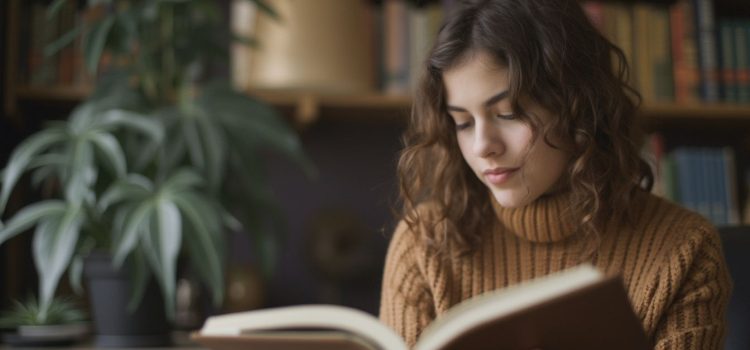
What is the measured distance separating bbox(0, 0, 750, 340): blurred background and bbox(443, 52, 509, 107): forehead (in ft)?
2.43

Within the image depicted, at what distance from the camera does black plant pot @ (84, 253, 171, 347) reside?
4.84ft

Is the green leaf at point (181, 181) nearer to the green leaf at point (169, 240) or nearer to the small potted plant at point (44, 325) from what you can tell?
the green leaf at point (169, 240)

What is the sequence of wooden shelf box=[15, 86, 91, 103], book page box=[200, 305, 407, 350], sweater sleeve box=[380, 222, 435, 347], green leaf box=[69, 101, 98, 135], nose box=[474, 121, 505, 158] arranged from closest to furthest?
book page box=[200, 305, 407, 350]
nose box=[474, 121, 505, 158]
sweater sleeve box=[380, 222, 435, 347]
green leaf box=[69, 101, 98, 135]
wooden shelf box=[15, 86, 91, 103]

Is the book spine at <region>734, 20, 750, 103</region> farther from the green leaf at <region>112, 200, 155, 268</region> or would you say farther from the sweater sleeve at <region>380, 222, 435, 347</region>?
the green leaf at <region>112, 200, 155, 268</region>

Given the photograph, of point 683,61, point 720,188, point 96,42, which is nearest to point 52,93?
point 96,42

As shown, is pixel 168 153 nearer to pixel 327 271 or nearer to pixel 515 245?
pixel 327 271

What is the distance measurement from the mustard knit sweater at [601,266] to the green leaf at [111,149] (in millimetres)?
539

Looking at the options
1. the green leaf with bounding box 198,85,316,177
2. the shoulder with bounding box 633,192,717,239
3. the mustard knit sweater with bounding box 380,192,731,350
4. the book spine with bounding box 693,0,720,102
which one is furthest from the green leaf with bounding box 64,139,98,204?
the book spine with bounding box 693,0,720,102

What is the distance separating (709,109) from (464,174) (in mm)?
1009

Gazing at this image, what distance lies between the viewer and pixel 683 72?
1929 mm

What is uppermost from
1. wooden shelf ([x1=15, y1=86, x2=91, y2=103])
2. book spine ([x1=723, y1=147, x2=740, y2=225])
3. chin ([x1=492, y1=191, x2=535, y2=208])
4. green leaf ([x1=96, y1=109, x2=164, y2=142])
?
wooden shelf ([x1=15, y1=86, x2=91, y2=103])

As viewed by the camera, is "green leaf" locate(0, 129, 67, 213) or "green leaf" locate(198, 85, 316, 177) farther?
"green leaf" locate(198, 85, 316, 177)

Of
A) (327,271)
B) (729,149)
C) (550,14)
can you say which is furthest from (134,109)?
(729,149)

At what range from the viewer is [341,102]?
1.83m
